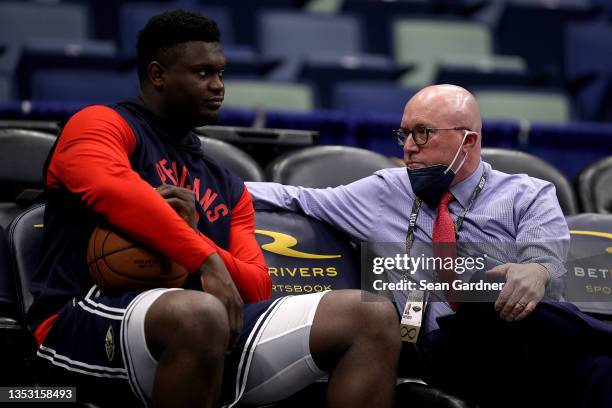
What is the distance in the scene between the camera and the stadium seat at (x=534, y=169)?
3.05 metres

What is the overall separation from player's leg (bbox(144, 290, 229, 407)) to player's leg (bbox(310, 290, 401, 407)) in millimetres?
246

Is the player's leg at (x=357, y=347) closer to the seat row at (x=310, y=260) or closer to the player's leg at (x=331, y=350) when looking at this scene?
the player's leg at (x=331, y=350)

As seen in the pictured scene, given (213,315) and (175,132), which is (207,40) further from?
(213,315)

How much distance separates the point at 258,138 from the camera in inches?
127

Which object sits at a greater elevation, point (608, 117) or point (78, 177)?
point (78, 177)

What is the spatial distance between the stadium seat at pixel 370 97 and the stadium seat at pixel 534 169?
6.48ft

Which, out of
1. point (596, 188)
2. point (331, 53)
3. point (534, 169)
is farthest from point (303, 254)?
point (331, 53)

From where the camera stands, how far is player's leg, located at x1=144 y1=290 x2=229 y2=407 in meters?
1.69

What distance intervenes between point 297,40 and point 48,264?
4.09 m

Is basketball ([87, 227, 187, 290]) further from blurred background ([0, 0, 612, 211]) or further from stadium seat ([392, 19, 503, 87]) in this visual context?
stadium seat ([392, 19, 503, 87])

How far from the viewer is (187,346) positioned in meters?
Answer: 1.70

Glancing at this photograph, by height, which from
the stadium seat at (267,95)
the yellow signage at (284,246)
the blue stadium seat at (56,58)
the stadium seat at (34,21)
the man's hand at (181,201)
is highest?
the stadium seat at (34,21)

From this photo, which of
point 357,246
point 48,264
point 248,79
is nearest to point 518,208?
point 357,246

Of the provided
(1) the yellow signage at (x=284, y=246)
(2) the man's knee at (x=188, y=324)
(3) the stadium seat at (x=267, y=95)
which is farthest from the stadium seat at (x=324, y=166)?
(3) the stadium seat at (x=267, y=95)
